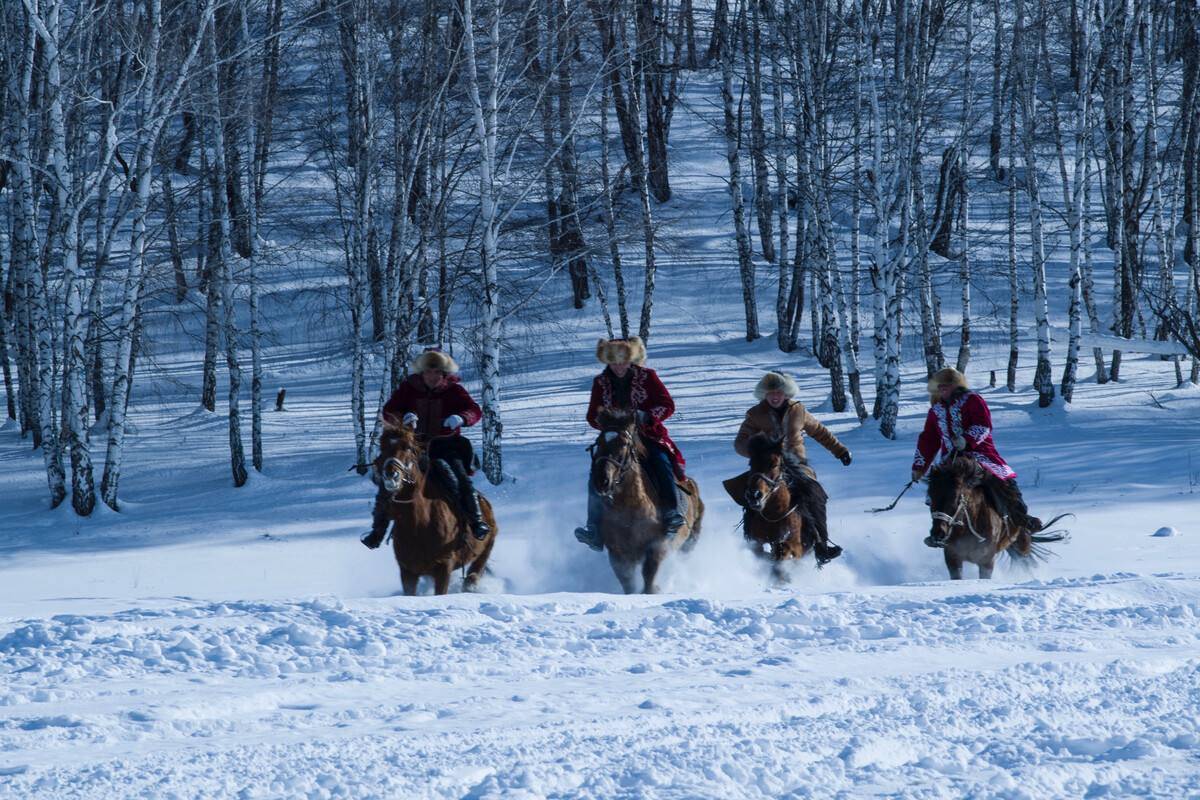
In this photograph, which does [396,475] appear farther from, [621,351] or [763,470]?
[763,470]

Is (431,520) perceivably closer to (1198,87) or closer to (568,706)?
(568,706)

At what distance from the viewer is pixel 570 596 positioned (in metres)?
8.44

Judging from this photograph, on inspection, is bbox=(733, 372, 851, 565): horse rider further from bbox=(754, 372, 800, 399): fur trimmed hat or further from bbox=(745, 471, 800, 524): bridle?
bbox=(745, 471, 800, 524): bridle

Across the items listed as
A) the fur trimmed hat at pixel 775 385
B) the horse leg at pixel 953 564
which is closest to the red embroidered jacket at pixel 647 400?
the fur trimmed hat at pixel 775 385

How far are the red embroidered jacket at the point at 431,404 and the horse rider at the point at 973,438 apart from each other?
3856mm

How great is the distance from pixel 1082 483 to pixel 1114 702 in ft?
36.6

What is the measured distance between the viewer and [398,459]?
9.08 meters

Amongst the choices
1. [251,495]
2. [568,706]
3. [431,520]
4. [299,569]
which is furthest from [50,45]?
[568,706]

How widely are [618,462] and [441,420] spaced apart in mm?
1648

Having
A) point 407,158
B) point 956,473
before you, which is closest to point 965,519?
point 956,473

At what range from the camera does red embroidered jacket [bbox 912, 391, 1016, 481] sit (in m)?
10.4

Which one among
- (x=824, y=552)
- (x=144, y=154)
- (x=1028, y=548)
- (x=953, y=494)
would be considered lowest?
(x=1028, y=548)

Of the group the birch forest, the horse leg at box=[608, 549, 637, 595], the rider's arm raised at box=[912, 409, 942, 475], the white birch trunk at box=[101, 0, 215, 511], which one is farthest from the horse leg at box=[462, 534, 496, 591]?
the white birch trunk at box=[101, 0, 215, 511]

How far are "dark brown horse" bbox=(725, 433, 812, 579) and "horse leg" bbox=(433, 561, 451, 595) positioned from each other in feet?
7.95
